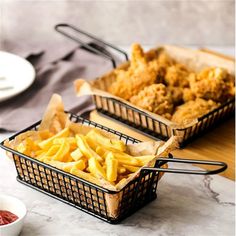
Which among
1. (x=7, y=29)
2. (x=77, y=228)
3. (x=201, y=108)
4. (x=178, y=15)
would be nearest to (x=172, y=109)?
(x=201, y=108)

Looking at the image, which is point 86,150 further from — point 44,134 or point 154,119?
point 154,119

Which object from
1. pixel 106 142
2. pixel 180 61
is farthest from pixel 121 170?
pixel 180 61

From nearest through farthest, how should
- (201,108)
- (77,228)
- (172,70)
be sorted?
(77,228)
(201,108)
(172,70)

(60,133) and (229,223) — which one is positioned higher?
(60,133)

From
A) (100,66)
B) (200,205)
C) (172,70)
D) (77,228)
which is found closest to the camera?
(77,228)

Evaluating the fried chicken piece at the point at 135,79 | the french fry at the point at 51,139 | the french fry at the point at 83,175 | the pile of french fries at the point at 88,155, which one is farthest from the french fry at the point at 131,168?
the fried chicken piece at the point at 135,79

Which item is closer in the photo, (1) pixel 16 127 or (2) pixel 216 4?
(1) pixel 16 127

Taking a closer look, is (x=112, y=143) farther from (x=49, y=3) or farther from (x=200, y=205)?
(x=49, y=3)
